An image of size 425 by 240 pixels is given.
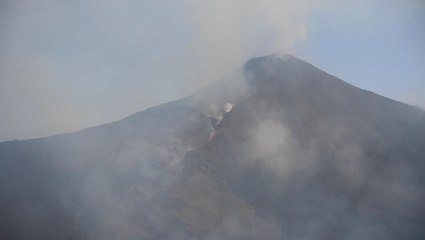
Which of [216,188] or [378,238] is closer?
[378,238]

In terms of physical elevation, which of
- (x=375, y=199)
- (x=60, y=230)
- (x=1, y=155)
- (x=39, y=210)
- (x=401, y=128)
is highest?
(x=401, y=128)

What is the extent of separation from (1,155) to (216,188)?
16.9 m

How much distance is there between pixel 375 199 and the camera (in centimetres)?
3189

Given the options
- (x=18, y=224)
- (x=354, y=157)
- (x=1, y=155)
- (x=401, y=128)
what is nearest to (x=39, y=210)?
(x=18, y=224)

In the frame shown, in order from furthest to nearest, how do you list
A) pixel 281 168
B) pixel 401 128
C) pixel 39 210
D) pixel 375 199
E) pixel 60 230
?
pixel 401 128
pixel 281 168
pixel 375 199
pixel 39 210
pixel 60 230

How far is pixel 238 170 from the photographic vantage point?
3400 cm

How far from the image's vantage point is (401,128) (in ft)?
128

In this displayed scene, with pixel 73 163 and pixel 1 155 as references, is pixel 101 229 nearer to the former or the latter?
pixel 73 163

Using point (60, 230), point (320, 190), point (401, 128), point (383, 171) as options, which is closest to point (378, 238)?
point (320, 190)

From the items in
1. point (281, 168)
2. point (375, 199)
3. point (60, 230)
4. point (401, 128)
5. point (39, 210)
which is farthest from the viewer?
point (401, 128)

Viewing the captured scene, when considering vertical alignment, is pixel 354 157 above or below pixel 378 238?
above

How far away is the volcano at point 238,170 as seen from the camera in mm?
27828

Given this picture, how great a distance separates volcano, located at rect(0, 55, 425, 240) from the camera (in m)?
27.8

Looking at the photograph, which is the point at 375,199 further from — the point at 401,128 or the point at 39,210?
the point at 39,210
